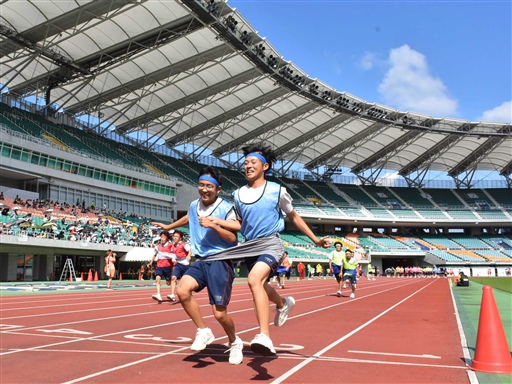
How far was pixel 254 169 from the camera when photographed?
16.9ft

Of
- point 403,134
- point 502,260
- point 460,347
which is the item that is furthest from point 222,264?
point 502,260

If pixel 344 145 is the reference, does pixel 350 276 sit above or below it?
below

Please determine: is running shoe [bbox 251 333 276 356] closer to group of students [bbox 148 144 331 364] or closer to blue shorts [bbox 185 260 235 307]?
group of students [bbox 148 144 331 364]

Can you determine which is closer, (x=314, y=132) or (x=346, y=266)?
(x=346, y=266)

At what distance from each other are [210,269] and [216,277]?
0.39 feet

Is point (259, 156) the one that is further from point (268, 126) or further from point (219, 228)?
point (268, 126)

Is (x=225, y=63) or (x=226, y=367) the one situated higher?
(x=225, y=63)

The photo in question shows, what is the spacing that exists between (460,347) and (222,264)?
11.4 feet

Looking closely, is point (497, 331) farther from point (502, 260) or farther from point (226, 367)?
point (502, 260)

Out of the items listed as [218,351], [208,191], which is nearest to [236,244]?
[208,191]

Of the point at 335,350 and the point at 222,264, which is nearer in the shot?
the point at 222,264

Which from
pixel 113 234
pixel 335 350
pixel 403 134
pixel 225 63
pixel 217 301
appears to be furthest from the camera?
pixel 403 134

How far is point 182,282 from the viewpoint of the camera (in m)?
5.00

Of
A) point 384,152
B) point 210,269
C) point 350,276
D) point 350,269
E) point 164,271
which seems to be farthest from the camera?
point 384,152
